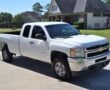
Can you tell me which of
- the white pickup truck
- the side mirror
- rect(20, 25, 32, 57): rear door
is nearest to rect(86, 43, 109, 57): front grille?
the white pickup truck

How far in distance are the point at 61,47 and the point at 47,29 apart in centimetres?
140

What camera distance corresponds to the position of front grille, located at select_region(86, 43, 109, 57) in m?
8.33

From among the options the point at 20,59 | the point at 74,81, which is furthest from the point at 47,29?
the point at 20,59

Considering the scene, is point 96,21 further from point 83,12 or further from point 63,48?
point 63,48

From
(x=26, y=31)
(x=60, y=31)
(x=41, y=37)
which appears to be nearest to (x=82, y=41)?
(x=60, y=31)

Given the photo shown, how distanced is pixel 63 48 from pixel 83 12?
140 ft

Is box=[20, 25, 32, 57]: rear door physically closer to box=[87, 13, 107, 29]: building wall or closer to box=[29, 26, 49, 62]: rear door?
box=[29, 26, 49, 62]: rear door

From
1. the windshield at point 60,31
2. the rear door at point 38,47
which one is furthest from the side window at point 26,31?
the windshield at point 60,31

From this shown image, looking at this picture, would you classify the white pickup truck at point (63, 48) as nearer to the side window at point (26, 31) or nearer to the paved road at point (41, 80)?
the side window at point (26, 31)

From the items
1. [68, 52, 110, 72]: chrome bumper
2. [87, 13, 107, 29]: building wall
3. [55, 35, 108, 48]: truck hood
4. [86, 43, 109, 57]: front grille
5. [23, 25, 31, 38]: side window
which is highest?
[23, 25, 31, 38]: side window

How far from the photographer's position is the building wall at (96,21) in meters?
50.4

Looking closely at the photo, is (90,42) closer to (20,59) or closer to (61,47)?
(61,47)

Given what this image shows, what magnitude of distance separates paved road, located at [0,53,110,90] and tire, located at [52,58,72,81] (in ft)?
0.59

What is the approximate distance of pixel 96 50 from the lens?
8539 mm
